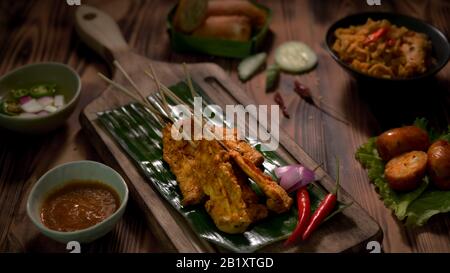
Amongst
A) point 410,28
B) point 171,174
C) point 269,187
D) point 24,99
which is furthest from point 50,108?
point 410,28

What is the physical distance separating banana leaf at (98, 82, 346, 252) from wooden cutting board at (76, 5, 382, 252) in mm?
48

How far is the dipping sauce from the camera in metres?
2.63

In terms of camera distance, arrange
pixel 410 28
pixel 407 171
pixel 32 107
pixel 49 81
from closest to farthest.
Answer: pixel 407 171 < pixel 32 107 < pixel 49 81 < pixel 410 28

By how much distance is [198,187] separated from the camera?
9.05ft

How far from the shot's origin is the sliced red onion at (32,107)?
3.42m

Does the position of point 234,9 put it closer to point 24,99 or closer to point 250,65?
point 250,65

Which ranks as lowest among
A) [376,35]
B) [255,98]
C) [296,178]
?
[255,98]

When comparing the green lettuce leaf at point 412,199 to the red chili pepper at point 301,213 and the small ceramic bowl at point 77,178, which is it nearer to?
the red chili pepper at point 301,213

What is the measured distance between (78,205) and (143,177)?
0.39m

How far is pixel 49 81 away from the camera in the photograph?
3643 mm

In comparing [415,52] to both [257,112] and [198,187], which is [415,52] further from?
[198,187]

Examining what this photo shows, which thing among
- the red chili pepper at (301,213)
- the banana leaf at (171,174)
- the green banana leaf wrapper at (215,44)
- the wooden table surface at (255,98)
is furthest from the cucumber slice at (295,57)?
the red chili pepper at (301,213)

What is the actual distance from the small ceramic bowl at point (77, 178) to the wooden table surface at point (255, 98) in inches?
8.3
